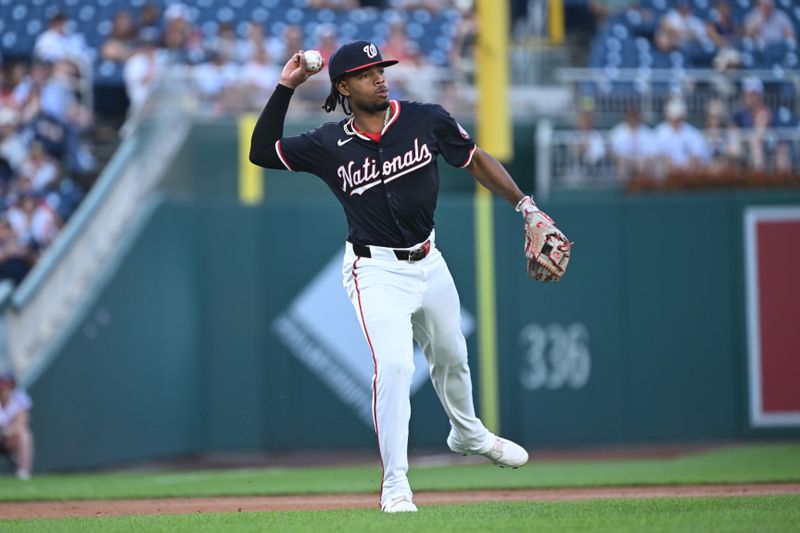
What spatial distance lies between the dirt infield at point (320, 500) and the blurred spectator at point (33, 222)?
200 inches

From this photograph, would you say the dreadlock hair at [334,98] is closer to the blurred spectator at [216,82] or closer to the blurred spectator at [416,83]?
the blurred spectator at [416,83]

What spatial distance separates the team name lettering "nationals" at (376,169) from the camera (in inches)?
253

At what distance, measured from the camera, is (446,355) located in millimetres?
6531

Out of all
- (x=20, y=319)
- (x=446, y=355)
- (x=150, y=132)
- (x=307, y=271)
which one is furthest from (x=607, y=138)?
(x=446, y=355)

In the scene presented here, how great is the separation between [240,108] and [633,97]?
4360mm

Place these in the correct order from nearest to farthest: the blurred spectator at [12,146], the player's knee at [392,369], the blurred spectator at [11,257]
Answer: the player's knee at [392,369] → the blurred spectator at [11,257] → the blurred spectator at [12,146]

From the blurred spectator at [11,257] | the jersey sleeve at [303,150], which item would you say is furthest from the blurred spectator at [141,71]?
the jersey sleeve at [303,150]

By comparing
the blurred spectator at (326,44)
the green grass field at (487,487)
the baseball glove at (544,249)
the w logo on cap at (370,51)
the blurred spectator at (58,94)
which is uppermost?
the blurred spectator at (326,44)

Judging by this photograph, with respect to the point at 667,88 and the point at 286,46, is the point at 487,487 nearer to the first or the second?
the point at 667,88

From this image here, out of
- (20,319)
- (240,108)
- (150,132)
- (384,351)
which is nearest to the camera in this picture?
(384,351)

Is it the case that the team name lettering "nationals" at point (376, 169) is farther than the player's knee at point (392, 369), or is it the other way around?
the team name lettering "nationals" at point (376, 169)

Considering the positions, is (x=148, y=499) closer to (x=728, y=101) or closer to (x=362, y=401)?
(x=362, y=401)

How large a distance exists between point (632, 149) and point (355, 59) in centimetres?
803

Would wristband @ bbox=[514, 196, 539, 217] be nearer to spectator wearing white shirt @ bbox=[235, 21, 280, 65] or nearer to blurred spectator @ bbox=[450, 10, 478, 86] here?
blurred spectator @ bbox=[450, 10, 478, 86]
